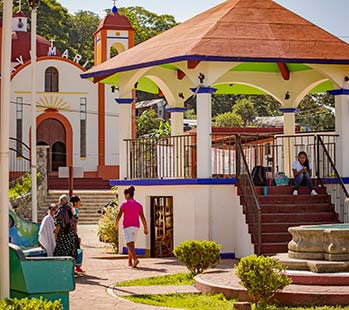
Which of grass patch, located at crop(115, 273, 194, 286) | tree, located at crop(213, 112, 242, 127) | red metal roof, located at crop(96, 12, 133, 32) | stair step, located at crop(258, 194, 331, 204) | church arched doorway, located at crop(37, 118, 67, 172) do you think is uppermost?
red metal roof, located at crop(96, 12, 133, 32)

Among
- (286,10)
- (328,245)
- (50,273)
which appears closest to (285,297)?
(328,245)

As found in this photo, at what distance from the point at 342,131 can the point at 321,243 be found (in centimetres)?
811

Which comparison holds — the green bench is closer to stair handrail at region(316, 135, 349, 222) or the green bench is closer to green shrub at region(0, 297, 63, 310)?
green shrub at region(0, 297, 63, 310)

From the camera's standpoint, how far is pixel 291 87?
2414 centimetres

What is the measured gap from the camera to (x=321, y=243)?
1331 centimetres

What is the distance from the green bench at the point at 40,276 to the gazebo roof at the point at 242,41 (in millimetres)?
9811

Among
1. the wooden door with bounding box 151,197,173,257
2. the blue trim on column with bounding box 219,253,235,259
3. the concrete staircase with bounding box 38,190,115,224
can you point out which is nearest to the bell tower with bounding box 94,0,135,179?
the concrete staircase with bounding box 38,190,115,224

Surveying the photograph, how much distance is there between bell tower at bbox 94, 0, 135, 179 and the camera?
44.9 m

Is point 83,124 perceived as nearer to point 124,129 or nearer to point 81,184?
point 81,184

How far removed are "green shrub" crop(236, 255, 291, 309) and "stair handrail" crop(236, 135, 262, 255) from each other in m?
5.74

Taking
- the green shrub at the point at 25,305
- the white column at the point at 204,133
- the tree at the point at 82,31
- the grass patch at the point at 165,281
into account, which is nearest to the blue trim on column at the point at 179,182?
the white column at the point at 204,133

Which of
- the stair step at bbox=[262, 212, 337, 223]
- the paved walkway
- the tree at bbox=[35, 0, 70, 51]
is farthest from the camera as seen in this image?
the tree at bbox=[35, 0, 70, 51]

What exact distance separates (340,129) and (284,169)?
3309mm

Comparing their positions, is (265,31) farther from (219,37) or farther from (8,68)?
(8,68)
